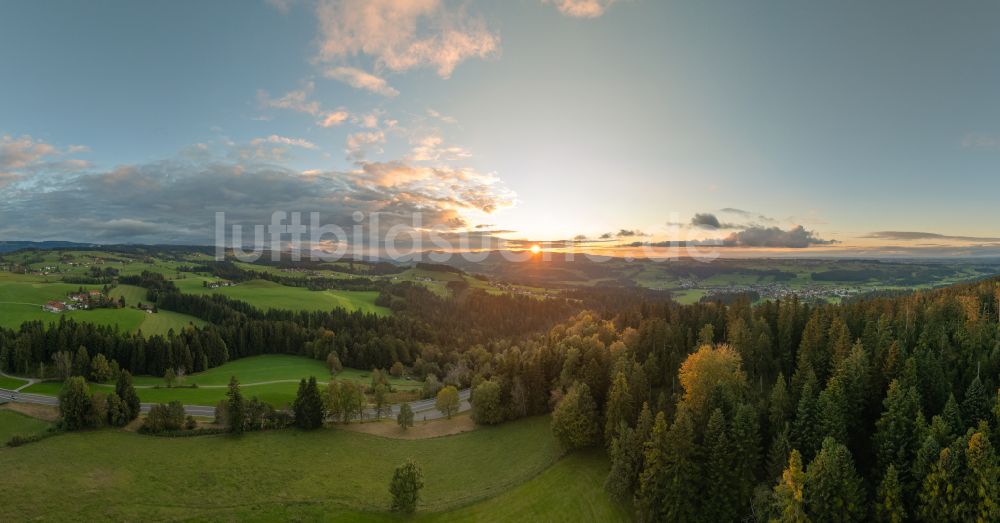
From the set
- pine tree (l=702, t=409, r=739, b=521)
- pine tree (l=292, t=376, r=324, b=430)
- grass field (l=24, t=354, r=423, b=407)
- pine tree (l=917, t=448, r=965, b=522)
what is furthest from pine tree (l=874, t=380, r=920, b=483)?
grass field (l=24, t=354, r=423, b=407)

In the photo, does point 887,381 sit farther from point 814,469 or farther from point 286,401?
point 286,401

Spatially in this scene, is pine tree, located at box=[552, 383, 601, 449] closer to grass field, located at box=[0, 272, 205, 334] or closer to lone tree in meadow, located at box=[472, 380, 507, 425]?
lone tree in meadow, located at box=[472, 380, 507, 425]

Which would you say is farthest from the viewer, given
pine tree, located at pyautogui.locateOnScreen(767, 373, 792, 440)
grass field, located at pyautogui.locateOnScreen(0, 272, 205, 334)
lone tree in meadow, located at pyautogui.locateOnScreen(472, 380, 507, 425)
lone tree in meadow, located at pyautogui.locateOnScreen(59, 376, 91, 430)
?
grass field, located at pyautogui.locateOnScreen(0, 272, 205, 334)

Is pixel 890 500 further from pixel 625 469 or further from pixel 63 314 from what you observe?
pixel 63 314

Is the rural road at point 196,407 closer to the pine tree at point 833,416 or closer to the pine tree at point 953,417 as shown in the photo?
the pine tree at point 833,416

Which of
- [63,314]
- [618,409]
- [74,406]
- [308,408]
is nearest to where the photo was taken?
[618,409]

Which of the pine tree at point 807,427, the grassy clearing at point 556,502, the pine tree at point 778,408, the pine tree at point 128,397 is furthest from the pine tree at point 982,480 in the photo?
the pine tree at point 128,397

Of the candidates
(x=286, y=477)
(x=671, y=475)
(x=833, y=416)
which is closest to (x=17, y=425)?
(x=286, y=477)
